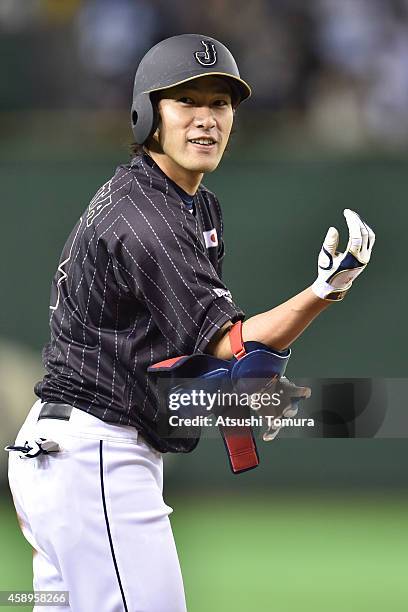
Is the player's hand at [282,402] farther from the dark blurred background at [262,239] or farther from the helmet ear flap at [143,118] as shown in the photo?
the dark blurred background at [262,239]

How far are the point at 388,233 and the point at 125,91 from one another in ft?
6.94

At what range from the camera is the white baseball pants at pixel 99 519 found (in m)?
3.51

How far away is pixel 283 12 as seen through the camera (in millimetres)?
8578

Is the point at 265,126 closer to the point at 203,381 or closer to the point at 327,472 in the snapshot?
the point at 327,472

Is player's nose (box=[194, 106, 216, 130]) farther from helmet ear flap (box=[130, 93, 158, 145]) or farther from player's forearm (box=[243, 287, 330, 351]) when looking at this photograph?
player's forearm (box=[243, 287, 330, 351])

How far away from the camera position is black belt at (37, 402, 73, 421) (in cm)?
373

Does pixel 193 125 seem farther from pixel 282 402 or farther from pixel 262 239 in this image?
pixel 262 239

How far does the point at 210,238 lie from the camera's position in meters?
4.09

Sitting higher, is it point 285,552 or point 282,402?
point 282,402

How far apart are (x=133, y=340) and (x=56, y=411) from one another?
1.23 ft

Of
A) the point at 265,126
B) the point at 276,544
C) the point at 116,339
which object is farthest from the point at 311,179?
the point at 116,339

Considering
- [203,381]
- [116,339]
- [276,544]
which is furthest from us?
[276,544]

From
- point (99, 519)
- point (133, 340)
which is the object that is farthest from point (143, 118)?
point (99, 519)

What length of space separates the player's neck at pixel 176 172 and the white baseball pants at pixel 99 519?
821mm
